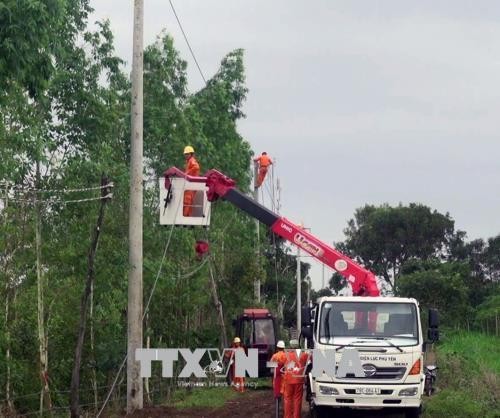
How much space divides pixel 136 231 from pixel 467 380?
36.4 ft

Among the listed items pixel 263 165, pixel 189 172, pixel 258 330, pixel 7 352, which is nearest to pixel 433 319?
pixel 189 172

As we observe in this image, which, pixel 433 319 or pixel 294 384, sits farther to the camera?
pixel 294 384

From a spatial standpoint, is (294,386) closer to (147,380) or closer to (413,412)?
(413,412)

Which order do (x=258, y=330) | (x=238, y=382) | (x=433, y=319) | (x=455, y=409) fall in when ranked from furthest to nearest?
1. (x=258, y=330)
2. (x=238, y=382)
3. (x=455, y=409)
4. (x=433, y=319)

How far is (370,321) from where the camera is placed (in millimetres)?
20016

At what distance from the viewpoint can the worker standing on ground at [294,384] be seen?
2031 centimetres

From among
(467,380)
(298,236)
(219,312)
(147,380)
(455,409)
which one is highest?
(298,236)

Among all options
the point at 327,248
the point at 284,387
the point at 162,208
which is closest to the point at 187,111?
the point at 162,208

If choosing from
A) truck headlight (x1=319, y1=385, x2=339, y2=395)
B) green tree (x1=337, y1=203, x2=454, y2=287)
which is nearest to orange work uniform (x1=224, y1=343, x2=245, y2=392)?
truck headlight (x1=319, y1=385, x2=339, y2=395)

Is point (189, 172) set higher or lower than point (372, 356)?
higher

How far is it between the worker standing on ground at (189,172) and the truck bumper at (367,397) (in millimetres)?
6487

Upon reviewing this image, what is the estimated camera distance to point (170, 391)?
3244cm

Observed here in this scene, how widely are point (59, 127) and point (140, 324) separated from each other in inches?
432

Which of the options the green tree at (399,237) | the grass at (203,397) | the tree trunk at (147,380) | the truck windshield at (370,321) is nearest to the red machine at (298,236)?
the truck windshield at (370,321)
